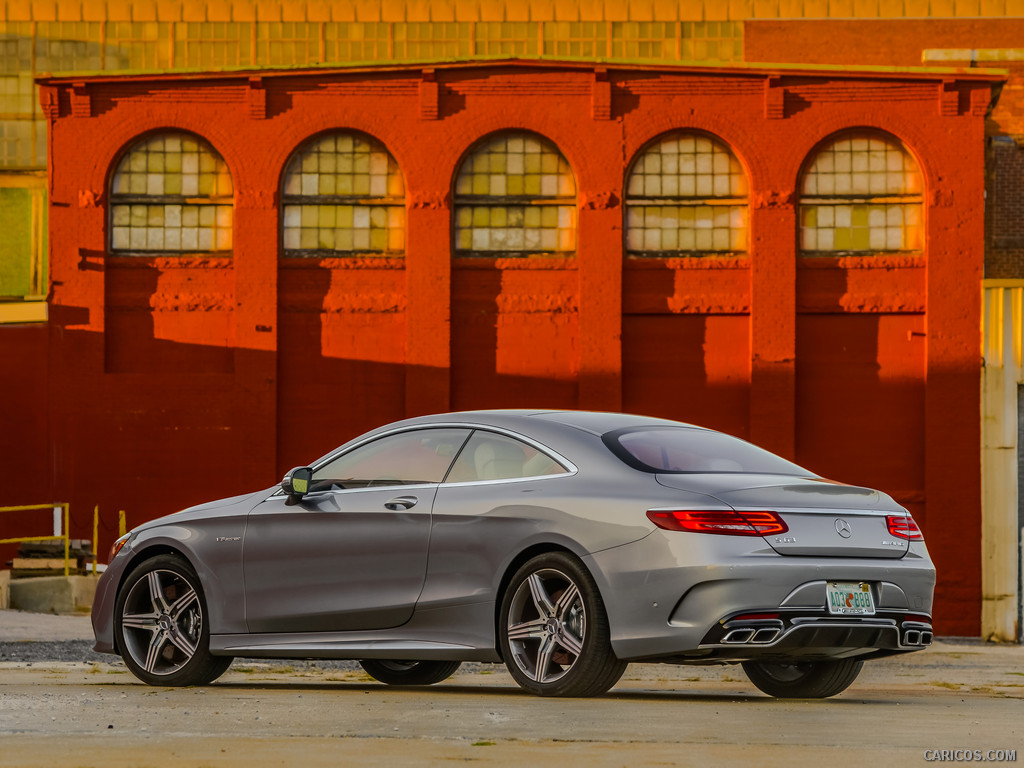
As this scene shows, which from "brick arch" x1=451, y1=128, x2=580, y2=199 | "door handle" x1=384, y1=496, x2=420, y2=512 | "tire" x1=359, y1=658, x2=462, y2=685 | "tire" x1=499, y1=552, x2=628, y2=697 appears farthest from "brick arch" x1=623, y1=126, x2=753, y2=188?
"tire" x1=499, y1=552, x2=628, y2=697

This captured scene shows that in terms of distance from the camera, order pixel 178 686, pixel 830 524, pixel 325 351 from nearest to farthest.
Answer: pixel 830 524 < pixel 178 686 < pixel 325 351

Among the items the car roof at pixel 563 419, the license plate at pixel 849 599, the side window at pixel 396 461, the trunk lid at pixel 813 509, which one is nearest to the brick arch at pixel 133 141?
the side window at pixel 396 461

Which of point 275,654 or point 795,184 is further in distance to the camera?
point 795,184

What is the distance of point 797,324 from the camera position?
24.1 metres

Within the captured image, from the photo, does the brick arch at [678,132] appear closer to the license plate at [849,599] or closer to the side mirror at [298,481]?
the side mirror at [298,481]

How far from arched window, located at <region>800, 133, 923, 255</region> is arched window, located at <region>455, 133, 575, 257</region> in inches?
143

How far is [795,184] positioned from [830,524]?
55.6 feet

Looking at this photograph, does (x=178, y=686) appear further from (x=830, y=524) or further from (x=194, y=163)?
(x=194, y=163)

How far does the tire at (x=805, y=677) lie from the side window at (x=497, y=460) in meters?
1.74

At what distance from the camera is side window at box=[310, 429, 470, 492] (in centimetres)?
877

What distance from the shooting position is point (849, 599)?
310 inches

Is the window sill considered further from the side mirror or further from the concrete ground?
the side mirror

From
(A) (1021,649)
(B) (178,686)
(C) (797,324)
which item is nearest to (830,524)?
(B) (178,686)

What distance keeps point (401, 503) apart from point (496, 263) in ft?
51.9
